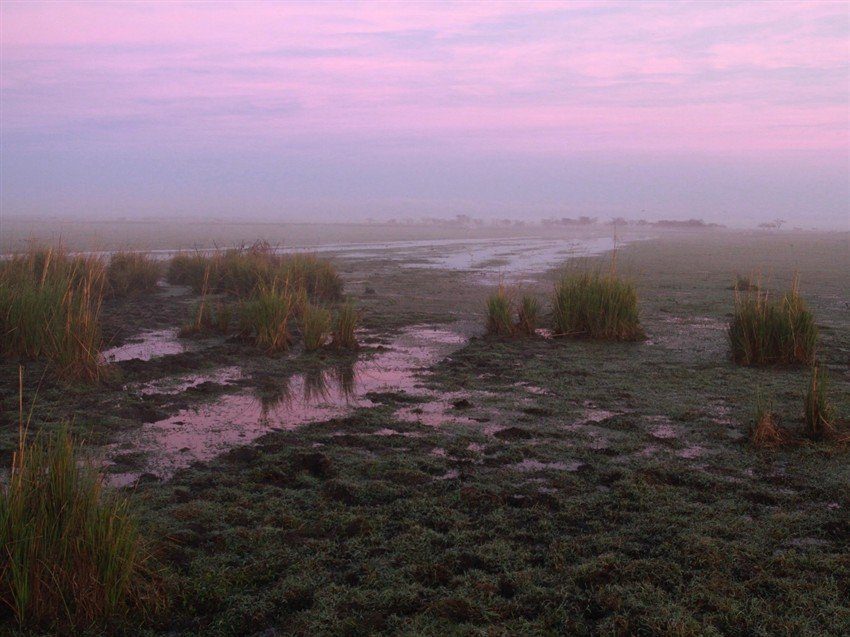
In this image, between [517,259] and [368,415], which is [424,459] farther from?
[517,259]

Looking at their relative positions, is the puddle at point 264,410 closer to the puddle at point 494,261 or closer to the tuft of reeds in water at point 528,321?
the tuft of reeds in water at point 528,321

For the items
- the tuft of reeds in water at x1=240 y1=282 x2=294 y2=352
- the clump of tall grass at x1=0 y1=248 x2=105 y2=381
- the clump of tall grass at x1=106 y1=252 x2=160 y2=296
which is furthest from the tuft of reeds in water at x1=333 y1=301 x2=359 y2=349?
the clump of tall grass at x1=106 y1=252 x2=160 y2=296

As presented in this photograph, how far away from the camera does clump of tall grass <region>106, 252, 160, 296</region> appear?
12.9 meters

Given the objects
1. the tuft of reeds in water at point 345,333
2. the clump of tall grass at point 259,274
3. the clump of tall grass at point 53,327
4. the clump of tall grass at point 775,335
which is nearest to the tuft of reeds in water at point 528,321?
the tuft of reeds in water at point 345,333

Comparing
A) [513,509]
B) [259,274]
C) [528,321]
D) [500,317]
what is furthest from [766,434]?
[259,274]

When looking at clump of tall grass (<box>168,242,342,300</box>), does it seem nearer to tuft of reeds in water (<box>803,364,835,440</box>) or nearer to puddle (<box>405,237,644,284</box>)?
puddle (<box>405,237,644,284</box>)

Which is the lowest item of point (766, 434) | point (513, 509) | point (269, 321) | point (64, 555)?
point (513, 509)

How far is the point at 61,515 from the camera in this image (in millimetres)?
2816

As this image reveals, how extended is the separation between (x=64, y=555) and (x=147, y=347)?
20.1 feet

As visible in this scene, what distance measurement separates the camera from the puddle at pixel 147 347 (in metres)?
7.91

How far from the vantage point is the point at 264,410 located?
5902 millimetres

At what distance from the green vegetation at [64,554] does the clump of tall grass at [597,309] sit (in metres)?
6.93

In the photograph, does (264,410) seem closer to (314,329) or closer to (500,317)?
(314,329)

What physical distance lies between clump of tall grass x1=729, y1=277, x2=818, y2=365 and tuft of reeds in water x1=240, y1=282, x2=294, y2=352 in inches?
198
